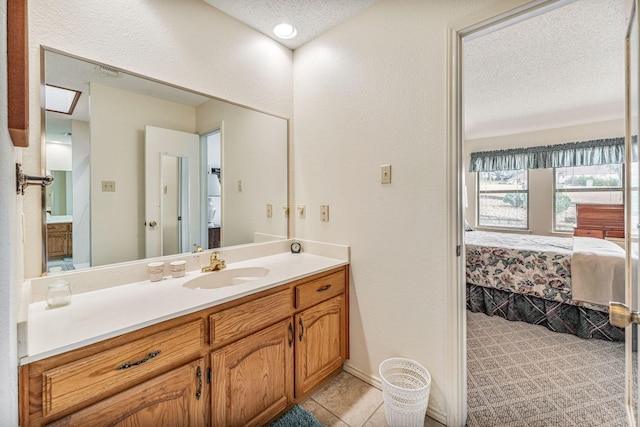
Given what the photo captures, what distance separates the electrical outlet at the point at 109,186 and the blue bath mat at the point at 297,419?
1.42m

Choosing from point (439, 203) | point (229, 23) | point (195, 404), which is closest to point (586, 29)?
point (439, 203)

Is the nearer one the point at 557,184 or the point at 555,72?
the point at 555,72

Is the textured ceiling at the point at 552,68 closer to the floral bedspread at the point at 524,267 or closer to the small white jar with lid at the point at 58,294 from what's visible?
the floral bedspread at the point at 524,267

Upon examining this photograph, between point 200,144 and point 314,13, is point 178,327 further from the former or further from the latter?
point 314,13

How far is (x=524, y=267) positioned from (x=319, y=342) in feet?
7.28

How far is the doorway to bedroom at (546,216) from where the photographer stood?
1.61m

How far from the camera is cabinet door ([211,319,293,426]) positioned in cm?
116

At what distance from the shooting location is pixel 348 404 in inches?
61.4

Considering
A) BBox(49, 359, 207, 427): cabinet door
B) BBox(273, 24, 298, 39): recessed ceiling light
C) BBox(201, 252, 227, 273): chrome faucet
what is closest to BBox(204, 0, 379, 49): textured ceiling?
BBox(273, 24, 298, 39): recessed ceiling light

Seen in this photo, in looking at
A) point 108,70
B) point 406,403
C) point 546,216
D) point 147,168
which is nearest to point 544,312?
point 406,403

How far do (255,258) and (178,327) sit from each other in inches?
34.5

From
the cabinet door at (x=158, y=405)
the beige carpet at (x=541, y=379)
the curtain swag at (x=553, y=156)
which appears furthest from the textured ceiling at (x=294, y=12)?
the curtain swag at (x=553, y=156)

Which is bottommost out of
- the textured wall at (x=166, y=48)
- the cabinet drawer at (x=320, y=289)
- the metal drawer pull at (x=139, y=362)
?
the metal drawer pull at (x=139, y=362)

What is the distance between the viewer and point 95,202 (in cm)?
132
